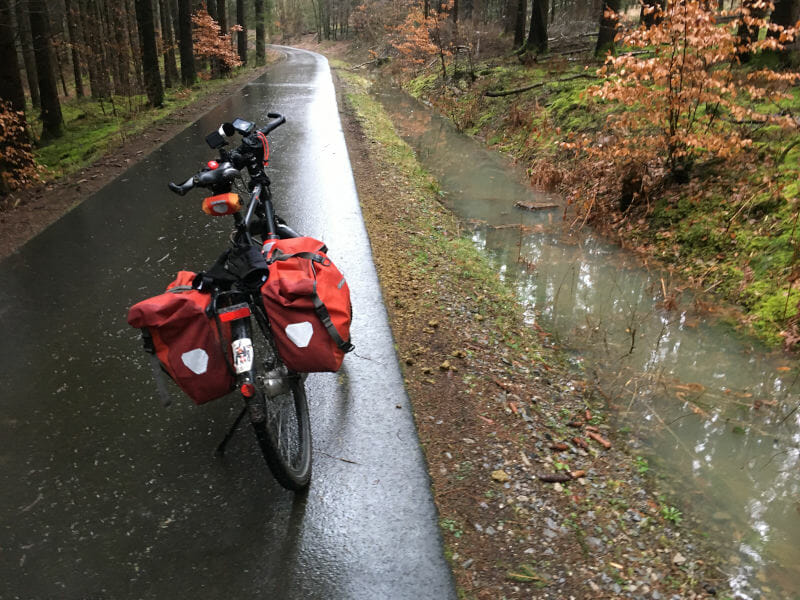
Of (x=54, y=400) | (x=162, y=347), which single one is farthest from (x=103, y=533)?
(x=54, y=400)

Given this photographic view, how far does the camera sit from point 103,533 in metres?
3.17

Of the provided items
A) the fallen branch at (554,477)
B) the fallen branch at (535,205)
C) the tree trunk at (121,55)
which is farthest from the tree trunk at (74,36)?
the fallen branch at (554,477)

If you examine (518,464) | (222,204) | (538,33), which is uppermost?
(538,33)

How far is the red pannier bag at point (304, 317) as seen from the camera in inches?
117

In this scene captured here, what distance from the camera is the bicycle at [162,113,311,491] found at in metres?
2.88

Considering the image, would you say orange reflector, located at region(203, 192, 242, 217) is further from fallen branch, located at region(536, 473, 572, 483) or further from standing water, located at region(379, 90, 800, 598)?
standing water, located at region(379, 90, 800, 598)

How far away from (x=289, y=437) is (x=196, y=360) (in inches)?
31.8

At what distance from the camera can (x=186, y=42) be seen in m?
20.3

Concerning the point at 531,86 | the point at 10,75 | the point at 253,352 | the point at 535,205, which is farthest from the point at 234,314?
the point at 531,86

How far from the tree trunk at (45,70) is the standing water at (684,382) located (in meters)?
11.3

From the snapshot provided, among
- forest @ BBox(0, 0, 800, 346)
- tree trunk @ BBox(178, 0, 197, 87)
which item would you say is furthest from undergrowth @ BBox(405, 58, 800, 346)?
tree trunk @ BBox(178, 0, 197, 87)

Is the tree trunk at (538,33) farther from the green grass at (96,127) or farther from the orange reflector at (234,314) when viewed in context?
the orange reflector at (234,314)

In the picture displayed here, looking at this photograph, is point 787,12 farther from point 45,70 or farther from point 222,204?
point 45,70

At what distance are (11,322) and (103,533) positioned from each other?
10.5ft
